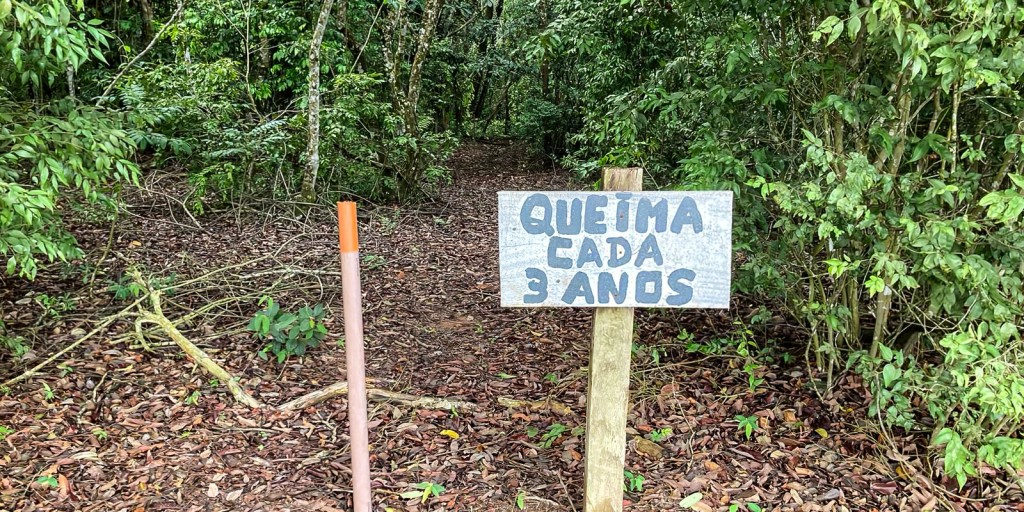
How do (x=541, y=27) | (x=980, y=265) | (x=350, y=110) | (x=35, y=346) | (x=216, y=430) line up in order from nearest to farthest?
1. (x=980, y=265)
2. (x=216, y=430)
3. (x=35, y=346)
4. (x=350, y=110)
5. (x=541, y=27)

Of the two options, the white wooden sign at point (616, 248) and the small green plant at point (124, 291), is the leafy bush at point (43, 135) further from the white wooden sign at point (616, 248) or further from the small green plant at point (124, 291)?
the white wooden sign at point (616, 248)

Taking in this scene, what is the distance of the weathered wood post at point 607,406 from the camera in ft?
8.29

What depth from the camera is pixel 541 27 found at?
40.4ft

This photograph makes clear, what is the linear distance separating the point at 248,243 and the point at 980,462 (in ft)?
19.5

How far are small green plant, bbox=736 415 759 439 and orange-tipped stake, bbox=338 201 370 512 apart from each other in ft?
6.45

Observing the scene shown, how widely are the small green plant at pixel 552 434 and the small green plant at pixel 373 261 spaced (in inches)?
123

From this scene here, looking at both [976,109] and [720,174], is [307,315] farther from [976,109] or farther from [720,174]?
[976,109]

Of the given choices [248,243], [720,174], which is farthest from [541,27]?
[720,174]

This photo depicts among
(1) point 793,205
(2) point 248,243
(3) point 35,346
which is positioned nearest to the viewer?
(1) point 793,205

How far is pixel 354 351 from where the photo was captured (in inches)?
99.1

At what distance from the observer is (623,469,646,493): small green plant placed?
120 inches

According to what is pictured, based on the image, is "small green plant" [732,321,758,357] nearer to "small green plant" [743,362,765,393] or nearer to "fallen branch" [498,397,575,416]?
"small green plant" [743,362,765,393]

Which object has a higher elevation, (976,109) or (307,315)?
(976,109)

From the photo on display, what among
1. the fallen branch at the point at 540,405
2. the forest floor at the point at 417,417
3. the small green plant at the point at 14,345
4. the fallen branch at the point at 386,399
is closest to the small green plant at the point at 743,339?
the forest floor at the point at 417,417
